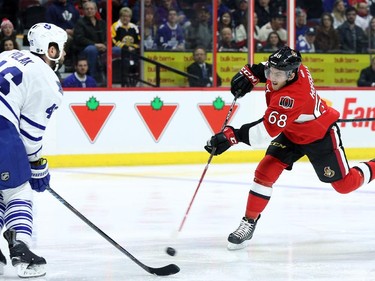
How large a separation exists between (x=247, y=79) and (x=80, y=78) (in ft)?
13.6

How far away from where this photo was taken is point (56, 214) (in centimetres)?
590

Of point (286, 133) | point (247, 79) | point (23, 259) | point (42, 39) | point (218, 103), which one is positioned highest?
point (42, 39)

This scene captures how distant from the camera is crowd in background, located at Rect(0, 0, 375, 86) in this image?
8.86 metres

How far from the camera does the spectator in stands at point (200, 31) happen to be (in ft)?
31.7

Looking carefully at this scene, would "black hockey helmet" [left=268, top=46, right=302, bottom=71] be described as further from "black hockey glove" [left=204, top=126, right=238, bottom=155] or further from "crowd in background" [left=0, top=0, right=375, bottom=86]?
"crowd in background" [left=0, top=0, right=375, bottom=86]

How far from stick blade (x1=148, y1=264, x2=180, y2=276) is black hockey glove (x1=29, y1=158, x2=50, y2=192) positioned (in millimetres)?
543

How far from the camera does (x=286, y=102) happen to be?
15.0ft

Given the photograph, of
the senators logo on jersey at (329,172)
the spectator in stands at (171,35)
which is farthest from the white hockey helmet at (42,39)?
the spectator in stands at (171,35)

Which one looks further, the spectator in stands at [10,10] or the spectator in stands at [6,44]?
the spectator in stands at [10,10]

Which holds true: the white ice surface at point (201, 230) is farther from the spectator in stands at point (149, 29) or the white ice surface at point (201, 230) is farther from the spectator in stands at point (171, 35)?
the spectator in stands at point (171, 35)

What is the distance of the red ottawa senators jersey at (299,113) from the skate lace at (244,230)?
18.1 inches

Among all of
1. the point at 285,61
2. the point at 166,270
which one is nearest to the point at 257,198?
the point at 285,61

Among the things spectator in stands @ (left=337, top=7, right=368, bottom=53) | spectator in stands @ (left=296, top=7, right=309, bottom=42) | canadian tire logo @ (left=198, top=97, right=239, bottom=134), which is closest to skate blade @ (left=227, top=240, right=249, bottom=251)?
canadian tire logo @ (left=198, top=97, right=239, bottom=134)

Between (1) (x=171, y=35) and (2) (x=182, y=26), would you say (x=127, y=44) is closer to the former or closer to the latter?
(1) (x=171, y=35)
